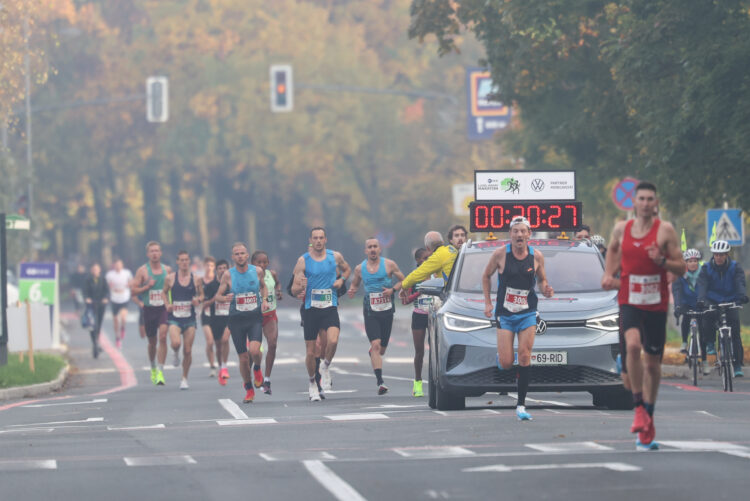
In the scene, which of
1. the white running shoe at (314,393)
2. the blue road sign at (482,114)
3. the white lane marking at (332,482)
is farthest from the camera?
the blue road sign at (482,114)

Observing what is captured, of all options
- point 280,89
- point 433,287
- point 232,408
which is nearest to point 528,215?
point 433,287

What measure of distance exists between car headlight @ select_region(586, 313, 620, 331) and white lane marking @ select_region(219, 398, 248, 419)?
348 cm

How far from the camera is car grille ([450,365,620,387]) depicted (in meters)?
16.0

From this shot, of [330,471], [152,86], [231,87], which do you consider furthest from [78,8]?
[330,471]

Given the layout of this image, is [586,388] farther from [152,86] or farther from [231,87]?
[231,87]

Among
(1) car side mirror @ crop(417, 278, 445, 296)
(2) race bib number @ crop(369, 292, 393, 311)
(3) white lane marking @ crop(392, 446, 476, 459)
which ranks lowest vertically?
(3) white lane marking @ crop(392, 446, 476, 459)

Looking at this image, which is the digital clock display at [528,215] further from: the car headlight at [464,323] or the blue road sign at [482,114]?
the blue road sign at [482,114]

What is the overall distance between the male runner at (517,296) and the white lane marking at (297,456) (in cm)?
304

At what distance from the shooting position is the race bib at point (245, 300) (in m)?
20.3

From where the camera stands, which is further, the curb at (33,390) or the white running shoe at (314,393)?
the curb at (33,390)

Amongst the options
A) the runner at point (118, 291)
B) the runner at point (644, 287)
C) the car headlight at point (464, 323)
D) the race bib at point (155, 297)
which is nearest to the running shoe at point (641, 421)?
the runner at point (644, 287)

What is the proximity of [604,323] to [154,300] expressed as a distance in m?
10.2

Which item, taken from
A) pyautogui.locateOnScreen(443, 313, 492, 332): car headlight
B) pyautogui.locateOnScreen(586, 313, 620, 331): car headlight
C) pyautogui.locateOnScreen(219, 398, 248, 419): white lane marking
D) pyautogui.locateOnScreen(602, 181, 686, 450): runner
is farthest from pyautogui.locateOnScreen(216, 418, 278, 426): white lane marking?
pyautogui.locateOnScreen(602, 181, 686, 450): runner

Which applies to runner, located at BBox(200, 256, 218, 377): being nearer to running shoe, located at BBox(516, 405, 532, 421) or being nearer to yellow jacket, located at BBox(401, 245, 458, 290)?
yellow jacket, located at BBox(401, 245, 458, 290)
